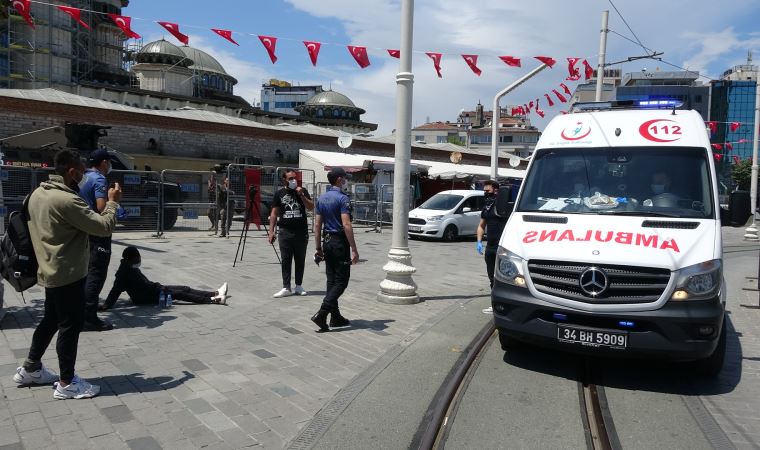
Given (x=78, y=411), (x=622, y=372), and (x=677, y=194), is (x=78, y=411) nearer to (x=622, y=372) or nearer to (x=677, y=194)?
(x=622, y=372)

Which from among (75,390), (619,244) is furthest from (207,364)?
(619,244)

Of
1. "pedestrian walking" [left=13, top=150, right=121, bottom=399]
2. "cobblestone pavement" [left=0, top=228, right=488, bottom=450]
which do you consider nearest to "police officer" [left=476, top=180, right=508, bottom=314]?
"cobblestone pavement" [left=0, top=228, right=488, bottom=450]

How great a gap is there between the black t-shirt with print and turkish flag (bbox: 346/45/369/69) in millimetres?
7010

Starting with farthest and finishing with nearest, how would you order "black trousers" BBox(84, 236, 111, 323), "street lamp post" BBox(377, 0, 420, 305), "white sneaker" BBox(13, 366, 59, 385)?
"street lamp post" BBox(377, 0, 420, 305) → "black trousers" BBox(84, 236, 111, 323) → "white sneaker" BBox(13, 366, 59, 385)

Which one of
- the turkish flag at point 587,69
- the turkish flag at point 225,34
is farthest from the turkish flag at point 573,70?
the turkish flag at point 225,34

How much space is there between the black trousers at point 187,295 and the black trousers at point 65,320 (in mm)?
3193

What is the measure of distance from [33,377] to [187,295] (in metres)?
3.18

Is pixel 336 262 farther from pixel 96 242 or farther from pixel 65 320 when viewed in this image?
pixel 65 320

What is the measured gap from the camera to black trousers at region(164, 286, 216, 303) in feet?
25.2

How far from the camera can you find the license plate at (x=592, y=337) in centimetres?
477

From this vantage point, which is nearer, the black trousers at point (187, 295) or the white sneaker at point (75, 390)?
the white sneaker at point (75, 390)

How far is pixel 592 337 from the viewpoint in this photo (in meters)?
4.84

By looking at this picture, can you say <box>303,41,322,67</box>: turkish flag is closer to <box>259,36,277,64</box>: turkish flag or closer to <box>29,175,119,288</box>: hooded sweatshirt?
<box>259,36,277,64</box>: turkish flag

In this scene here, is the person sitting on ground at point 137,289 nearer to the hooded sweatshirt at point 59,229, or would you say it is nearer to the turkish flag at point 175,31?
the hooded sweatshirt at point 59,229
